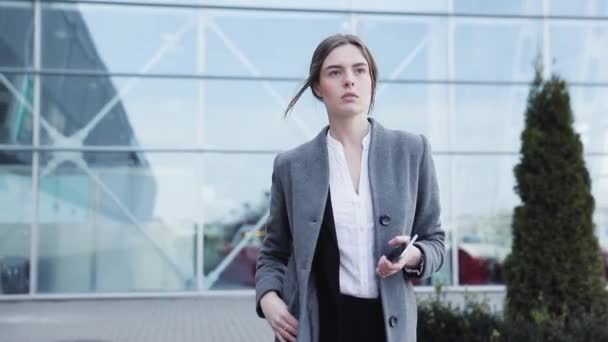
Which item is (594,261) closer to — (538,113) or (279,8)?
(538,113)

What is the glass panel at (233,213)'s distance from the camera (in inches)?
446

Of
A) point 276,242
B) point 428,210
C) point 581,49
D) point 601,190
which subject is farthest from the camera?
point 581,49

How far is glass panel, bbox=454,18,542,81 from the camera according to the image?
12148 millimetres

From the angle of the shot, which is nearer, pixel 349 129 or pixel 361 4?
pixel 349 129

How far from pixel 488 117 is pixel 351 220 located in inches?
433

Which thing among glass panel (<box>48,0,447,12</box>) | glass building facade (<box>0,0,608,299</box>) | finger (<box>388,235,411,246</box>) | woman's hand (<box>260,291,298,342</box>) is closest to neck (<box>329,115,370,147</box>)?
finger (<box>388,235,411,246</box>)

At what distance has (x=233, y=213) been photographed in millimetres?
11484

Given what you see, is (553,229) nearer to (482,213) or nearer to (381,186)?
(381,186)

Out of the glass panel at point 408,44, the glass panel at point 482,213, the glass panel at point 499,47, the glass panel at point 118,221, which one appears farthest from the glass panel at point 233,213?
the glass panel at point 499,47

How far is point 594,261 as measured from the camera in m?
5.47

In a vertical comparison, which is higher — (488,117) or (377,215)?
(488,117)

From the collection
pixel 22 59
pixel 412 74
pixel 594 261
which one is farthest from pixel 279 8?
pixel 594 261

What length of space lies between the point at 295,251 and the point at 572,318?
4238 millimetres

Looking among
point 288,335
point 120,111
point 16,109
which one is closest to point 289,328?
point 288,335
